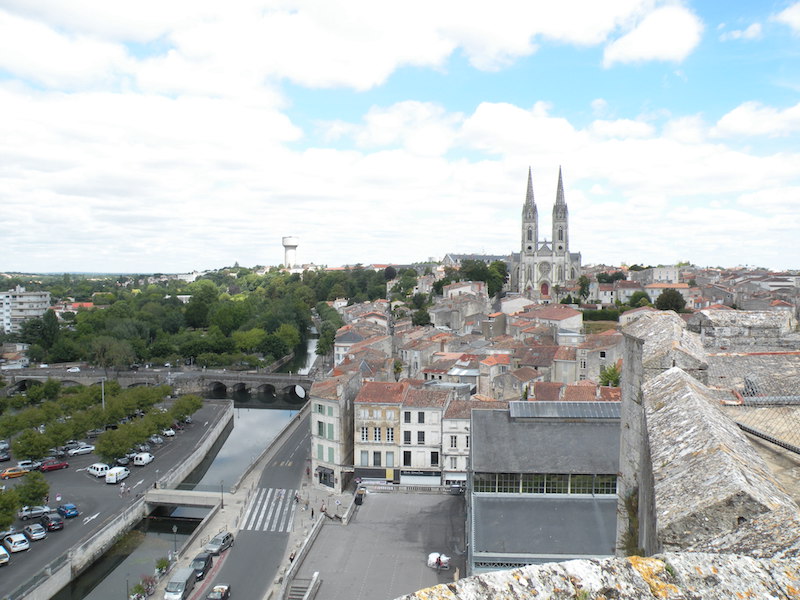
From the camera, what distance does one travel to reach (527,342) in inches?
1922

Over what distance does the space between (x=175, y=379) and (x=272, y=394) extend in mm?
8887

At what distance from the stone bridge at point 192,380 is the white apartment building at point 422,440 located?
2653 cm

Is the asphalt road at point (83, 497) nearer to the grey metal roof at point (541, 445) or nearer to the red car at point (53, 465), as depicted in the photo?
the red car at point (53, 465)

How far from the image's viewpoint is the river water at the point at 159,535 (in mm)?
21672

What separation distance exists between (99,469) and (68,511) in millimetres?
5504

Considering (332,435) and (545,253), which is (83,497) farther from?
(545,253)

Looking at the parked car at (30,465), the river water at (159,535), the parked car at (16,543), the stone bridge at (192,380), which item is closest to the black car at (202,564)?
the river water at (159,535)

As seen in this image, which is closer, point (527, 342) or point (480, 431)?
point (480, 431)

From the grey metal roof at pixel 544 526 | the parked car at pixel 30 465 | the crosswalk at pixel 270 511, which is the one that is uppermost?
the grey metal roof at pixel 544 526

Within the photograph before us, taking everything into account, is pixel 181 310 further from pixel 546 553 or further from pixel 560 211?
pixel 546 553

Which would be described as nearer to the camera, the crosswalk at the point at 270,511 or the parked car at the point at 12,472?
the crosswalk at the point at 270,511

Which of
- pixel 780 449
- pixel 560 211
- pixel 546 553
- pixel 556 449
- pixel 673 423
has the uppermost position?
pixel 560 211

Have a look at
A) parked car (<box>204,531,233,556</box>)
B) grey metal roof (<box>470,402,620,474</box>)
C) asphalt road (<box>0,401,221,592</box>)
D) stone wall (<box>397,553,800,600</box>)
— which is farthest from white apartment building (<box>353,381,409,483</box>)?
stone wall (<box>397,553,800,600</box>)

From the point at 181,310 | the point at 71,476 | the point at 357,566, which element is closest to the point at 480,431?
the point at 357,566
